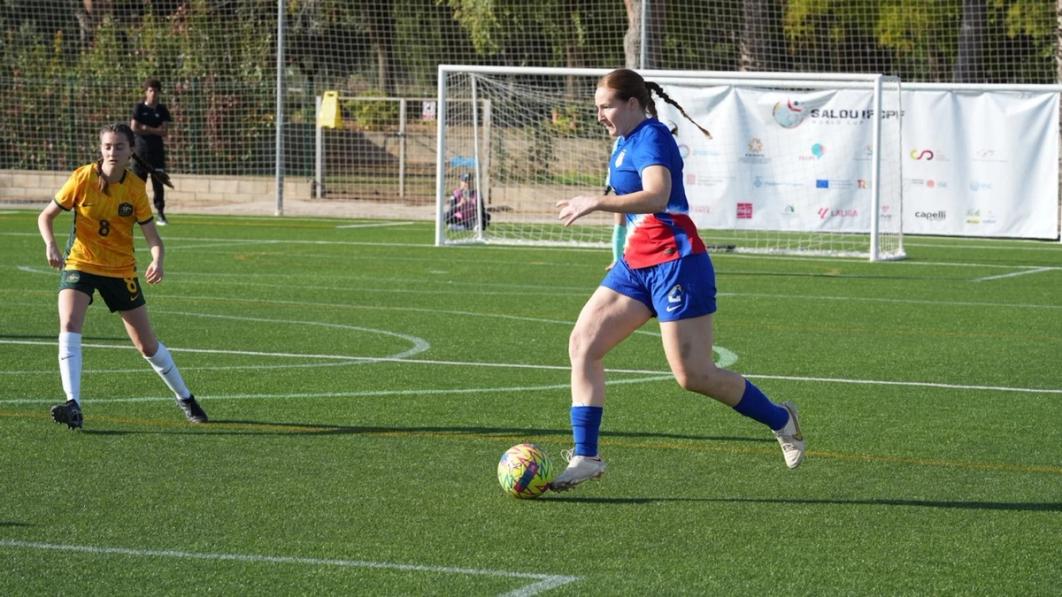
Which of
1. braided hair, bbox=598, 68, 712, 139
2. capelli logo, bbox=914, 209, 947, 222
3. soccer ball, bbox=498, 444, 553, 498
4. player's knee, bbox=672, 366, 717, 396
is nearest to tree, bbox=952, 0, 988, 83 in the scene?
capelli logo, bbox=914, 209, 947, 222

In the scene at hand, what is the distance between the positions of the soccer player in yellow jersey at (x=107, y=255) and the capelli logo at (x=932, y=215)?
1868 centimetres

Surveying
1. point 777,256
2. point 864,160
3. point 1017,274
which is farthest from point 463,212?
point 1017,274

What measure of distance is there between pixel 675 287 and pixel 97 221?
3.60 metres

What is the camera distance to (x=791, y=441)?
746 cm

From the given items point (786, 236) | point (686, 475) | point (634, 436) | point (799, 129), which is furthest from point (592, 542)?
point (786, 236)

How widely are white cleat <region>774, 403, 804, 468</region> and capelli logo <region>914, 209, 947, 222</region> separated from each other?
18946 mm

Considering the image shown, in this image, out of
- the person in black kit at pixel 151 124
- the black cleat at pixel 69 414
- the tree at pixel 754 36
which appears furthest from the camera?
the tree at pixel 754 36

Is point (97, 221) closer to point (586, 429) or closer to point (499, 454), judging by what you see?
point (499, 454)

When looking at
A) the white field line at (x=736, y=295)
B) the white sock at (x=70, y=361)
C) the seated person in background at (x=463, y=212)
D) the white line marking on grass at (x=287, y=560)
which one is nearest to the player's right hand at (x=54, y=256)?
the white sock at (x=70, y=361)

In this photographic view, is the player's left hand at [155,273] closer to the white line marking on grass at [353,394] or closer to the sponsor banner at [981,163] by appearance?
the white line marking on grass at [353,394]

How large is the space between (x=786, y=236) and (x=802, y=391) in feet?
50.3

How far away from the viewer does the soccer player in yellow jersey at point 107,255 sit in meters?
8.85

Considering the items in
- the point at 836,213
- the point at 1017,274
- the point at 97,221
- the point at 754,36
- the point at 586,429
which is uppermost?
the point at 754,36

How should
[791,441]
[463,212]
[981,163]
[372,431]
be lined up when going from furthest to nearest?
[463,212] < [981,163] < [372,431] < [791,441]
